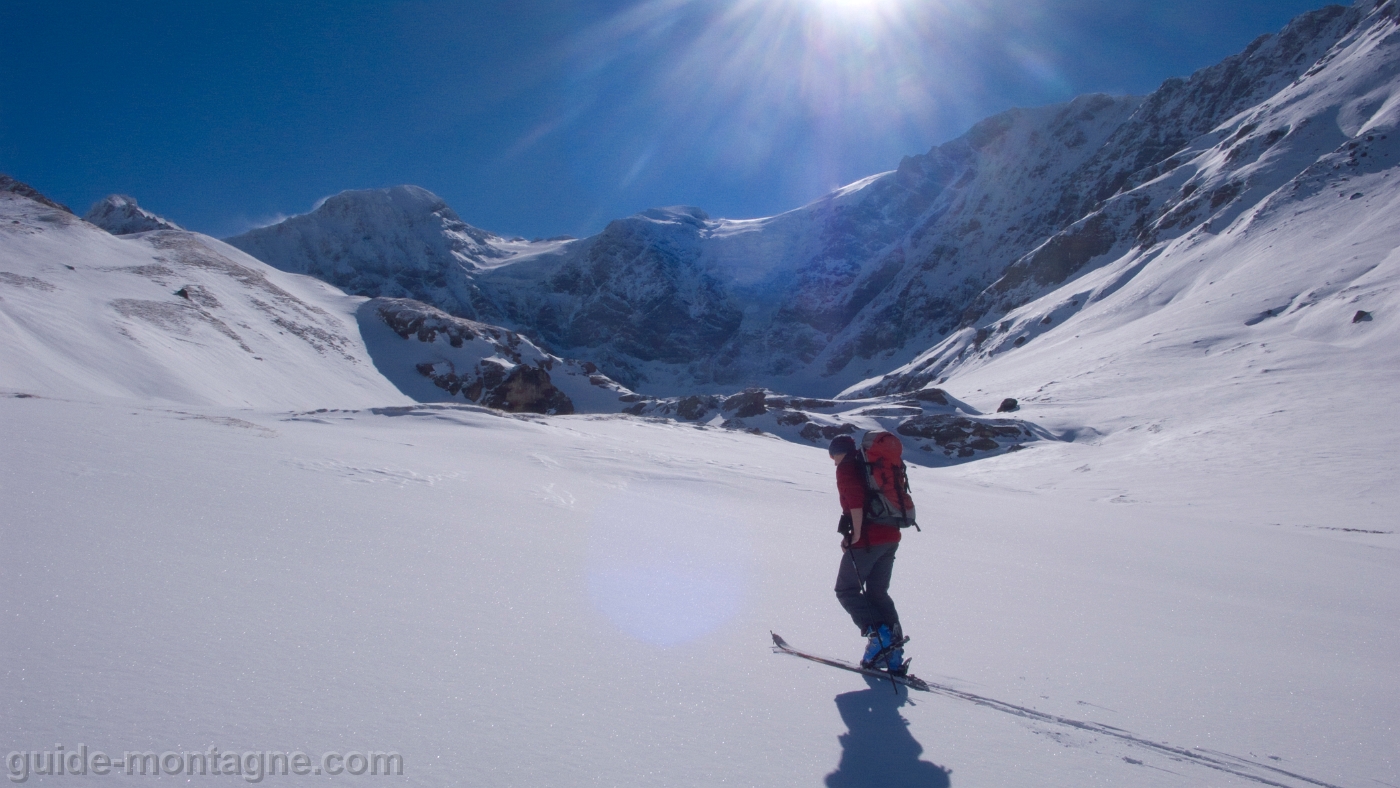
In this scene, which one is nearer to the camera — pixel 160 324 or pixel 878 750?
pixel 878 750

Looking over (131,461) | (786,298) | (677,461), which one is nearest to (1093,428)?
(677,461)

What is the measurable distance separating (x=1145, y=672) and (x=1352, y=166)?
7575 centimetres

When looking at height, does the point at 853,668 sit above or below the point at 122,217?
below

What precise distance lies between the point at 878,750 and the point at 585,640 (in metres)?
1.59

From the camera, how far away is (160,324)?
100 feet

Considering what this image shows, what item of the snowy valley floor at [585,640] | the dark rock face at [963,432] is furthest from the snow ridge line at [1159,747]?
the dark rock face at [963,432]

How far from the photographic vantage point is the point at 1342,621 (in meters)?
6.19

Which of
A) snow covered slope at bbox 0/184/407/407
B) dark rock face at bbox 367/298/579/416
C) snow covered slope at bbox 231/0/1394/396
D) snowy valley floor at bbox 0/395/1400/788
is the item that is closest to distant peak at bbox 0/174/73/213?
snow covered slope at bbox 0/184/407/407

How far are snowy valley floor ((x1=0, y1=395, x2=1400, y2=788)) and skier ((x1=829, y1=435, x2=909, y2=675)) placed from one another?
36 cm

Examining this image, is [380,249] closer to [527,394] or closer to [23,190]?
[23,190]

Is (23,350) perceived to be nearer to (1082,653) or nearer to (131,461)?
(131,461)

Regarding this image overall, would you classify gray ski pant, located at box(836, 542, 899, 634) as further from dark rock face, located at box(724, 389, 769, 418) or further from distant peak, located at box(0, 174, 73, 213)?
distant peak, located at box(0, 174, 73, 213)

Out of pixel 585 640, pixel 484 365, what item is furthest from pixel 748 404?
pixel 585 640

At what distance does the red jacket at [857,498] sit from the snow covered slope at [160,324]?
60.1ft
